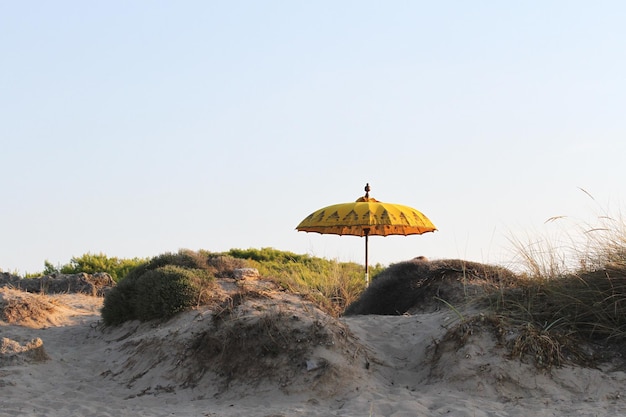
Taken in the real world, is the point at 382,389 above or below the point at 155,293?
below

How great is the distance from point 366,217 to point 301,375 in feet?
21.5

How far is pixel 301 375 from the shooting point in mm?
7031

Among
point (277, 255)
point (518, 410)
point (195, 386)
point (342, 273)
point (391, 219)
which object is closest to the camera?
point (518, 410)

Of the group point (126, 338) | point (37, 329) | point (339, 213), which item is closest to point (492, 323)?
point (126, 338)

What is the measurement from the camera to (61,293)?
595 inches

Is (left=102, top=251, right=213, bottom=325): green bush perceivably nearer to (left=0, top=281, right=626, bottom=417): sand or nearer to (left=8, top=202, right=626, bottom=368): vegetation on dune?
(left=8, top=202, right=626, bottom=368): vegetation on dune

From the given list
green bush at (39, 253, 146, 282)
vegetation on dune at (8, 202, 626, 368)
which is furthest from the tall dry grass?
green bush at (39, 253, 146, 282)

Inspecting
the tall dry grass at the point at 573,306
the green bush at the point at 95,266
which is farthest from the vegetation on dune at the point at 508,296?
the green bush at the point at 95,266

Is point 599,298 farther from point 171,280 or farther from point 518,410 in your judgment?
point 171,280

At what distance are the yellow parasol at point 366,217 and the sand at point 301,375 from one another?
439 centimetres

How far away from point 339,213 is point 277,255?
9.92 meters

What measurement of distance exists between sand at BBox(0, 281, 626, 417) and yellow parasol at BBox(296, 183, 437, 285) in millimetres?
4386

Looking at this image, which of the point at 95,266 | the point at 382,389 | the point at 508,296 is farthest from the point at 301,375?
the point at 95,266

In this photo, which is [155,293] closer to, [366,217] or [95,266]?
[366,217]
